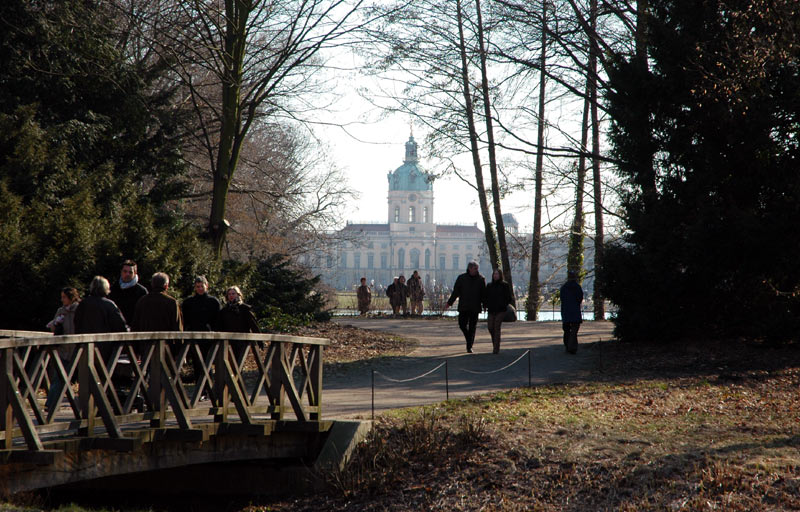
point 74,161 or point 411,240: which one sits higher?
point 411,240

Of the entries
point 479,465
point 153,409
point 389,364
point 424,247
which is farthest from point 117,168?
point 424,247

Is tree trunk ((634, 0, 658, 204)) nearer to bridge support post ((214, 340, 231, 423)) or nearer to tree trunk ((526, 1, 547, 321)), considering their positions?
tree trunk ((526, 1, 547, 321))

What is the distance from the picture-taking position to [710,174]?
1463 centimetres

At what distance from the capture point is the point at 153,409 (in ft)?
25.6

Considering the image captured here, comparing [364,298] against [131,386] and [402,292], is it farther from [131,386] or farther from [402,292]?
[131,386]

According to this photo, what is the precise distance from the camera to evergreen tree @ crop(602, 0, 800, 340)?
44.6 feet

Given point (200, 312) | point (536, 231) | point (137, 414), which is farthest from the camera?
point (536, 231)

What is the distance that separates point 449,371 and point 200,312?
4.47 m

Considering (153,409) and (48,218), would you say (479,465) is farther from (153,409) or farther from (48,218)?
(48,218)

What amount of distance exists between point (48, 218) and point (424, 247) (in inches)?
5517

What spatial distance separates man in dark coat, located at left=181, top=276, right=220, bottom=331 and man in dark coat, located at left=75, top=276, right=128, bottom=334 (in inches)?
81.5

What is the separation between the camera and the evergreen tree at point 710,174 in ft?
44.6

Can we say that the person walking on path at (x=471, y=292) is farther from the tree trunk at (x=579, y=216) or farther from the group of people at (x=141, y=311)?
the tree trunk at (x=579, y=216)

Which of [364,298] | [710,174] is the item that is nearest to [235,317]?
[710,174]
